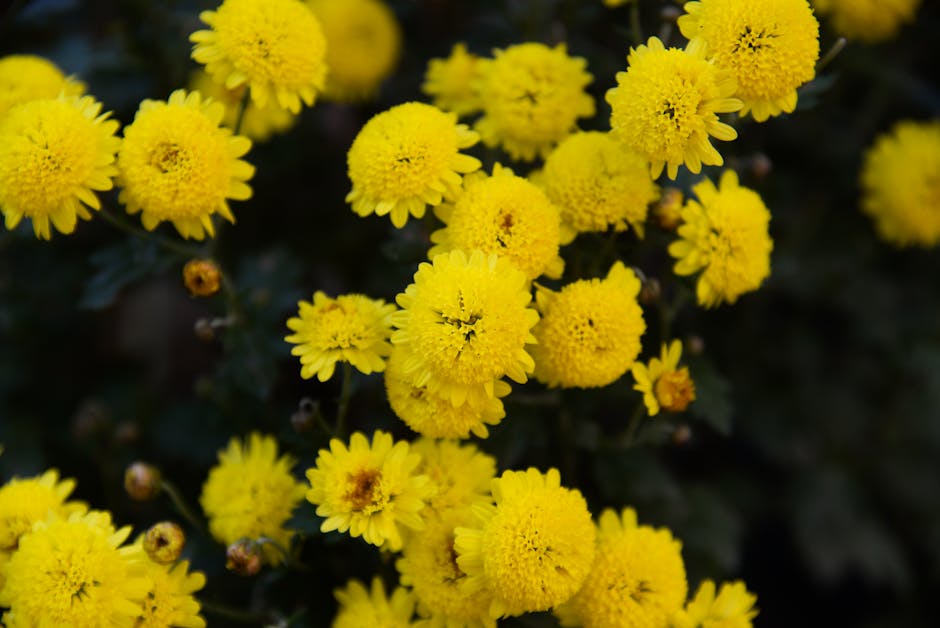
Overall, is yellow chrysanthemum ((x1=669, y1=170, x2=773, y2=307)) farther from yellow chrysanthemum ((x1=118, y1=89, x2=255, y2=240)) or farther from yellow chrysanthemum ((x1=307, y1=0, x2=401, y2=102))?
yellow chrysanthemum ((x1=307, y1=0, x2=401, y2=102))

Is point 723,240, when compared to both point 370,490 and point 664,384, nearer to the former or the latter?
point 664,384

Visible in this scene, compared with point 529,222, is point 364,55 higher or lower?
lower

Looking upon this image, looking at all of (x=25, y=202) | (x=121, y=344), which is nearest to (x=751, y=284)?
(x=25, y=202)

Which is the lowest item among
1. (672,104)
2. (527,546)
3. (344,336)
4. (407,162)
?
(527,546)

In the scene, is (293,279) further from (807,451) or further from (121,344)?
(807,451)

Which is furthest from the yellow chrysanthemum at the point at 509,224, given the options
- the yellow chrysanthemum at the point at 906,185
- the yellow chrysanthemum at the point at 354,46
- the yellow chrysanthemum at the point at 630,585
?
the yellow chrysanthemum at the point at 906,185

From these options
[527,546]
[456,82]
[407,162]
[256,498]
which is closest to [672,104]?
[407,162]

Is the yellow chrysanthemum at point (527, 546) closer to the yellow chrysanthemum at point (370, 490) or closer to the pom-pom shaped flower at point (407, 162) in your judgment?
the yellow chrysanthemum at point (370, 490)
